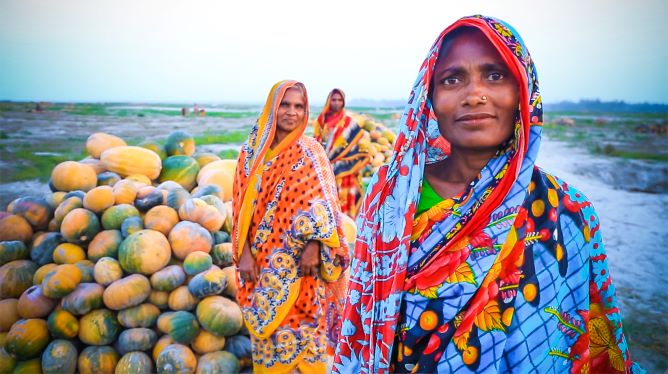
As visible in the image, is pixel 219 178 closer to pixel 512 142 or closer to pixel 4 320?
pixel 4 320

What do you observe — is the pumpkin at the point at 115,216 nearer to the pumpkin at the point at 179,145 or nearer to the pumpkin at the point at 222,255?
the pumpkin at the point at 222,255

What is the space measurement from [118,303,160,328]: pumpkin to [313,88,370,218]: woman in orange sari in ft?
11.5

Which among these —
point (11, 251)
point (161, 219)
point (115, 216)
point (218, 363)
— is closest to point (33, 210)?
point (11, 251)

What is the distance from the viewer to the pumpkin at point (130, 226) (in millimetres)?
3516

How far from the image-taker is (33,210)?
146 inches

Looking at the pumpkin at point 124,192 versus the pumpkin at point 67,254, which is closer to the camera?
the pumpkin at point 67,254

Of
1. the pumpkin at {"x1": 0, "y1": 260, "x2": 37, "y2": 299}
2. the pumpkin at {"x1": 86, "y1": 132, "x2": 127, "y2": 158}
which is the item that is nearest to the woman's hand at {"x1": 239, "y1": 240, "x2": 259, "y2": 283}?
the pumpkin at {"x1": 0, "y1": 260, "x2": 37, "y2": 299}

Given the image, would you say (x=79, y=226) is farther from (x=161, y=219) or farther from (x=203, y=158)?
(x=203, y=158)

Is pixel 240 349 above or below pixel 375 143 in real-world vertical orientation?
below

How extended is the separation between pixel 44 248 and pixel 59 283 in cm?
54

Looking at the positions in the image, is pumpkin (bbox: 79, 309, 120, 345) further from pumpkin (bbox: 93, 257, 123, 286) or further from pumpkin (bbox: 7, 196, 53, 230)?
pumpkin (bbox: 7, 196, 53, 230)

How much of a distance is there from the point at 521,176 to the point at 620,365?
0.72 m

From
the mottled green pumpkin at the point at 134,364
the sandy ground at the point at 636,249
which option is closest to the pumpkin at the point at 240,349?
the mottled green pumpkin at the point at 134,364

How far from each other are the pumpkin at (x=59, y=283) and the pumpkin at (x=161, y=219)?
2.20ft
